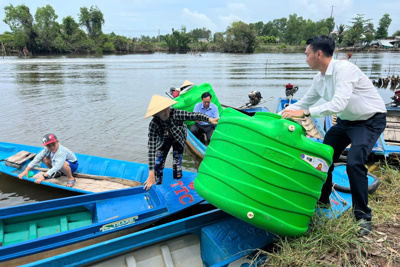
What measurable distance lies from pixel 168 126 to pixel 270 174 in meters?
2.15

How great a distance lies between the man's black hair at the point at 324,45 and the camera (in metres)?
2.63

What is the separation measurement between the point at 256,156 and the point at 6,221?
12.8 ft

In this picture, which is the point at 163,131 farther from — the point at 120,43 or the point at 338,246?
the point at 120,43

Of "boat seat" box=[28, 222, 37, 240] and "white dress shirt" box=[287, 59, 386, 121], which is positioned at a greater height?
"white dress shirt" box=[287, 59, 386, 121]

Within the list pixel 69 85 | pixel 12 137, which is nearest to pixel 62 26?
pixel 69 85

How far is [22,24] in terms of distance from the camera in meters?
67.6

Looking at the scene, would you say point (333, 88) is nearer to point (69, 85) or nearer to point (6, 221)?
point (6, 221)

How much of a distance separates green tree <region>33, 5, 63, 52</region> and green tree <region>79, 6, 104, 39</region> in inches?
354

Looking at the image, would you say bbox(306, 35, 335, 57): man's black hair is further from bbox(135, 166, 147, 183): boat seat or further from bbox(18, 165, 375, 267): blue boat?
bbox(135, 166, 147, 183): boat seat

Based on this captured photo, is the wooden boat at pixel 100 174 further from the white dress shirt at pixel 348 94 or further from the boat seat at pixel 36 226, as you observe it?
the white dress shirt at pixel 348 94

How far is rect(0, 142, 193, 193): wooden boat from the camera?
534 centimetres

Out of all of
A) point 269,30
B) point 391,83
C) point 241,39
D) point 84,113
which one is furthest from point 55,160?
point 269,30

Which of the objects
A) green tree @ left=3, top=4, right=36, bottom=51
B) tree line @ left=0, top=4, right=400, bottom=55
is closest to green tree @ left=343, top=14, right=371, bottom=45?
tree line @ left=0, top=4, right=400, bottom=55

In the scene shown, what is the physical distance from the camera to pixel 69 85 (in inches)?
796
